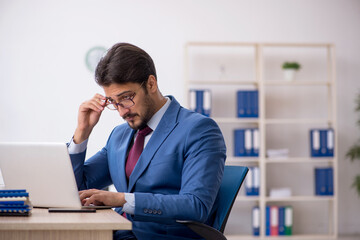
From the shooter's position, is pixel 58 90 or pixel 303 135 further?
pixel 303 135

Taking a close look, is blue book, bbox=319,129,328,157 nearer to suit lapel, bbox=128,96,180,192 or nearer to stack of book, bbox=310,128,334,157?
stack of book, bbox=310,128,334,157

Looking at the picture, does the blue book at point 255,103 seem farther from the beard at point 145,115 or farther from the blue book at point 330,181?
the beard at point 145,115

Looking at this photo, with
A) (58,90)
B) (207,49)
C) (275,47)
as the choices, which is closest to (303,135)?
(275,47)

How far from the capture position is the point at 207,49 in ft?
18.3

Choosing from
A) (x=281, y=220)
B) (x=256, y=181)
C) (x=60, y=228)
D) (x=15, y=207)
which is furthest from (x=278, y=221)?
(x=60, y=228)

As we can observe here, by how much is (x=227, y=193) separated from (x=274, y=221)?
343cm

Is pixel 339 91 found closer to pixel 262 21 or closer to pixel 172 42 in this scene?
pixel 262 21

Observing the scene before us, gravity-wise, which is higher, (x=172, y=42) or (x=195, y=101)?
(x=172, y=42)

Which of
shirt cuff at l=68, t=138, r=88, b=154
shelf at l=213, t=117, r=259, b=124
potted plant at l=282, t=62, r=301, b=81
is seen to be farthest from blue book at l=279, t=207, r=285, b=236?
shirt cuff at l=68, t=138, r=88, b=154

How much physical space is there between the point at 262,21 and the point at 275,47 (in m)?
0.31

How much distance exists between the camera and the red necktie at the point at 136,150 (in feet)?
6.87

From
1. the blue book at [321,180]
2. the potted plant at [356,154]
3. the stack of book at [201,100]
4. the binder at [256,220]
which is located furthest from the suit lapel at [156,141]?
the potted plant at [356,154]

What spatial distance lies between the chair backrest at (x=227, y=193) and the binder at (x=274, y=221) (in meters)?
3.35

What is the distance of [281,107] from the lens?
5.67 metres
